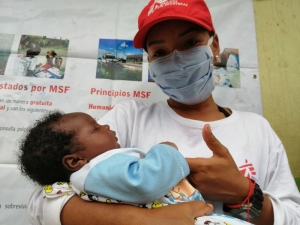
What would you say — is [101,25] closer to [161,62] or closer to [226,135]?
[161,62]

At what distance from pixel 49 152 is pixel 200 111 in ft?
1.63

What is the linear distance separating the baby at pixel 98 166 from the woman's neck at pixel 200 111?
11.4 inches

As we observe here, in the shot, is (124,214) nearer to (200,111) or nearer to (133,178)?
(133,178)

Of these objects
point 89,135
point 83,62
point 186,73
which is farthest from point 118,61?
point 89,135

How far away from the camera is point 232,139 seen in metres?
0.77

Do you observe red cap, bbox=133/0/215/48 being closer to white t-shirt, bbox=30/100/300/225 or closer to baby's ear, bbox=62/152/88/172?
white t-shirt, bbox=30/100/300/225

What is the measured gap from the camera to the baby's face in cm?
60

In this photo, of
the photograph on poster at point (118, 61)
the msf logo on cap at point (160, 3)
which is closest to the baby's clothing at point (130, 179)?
the msf logo on cap at point (160, 3)

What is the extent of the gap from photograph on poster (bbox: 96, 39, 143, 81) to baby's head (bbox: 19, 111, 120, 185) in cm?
48

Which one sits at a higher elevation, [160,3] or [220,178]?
[160,3]

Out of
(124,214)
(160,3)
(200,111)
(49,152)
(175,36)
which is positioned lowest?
(124,214)

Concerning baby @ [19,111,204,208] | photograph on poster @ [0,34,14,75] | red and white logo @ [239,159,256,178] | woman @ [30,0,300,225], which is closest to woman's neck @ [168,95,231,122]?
woman @ [30,0,300,225]

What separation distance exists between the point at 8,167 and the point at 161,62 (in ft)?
2.11

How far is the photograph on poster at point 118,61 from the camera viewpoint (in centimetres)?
109
